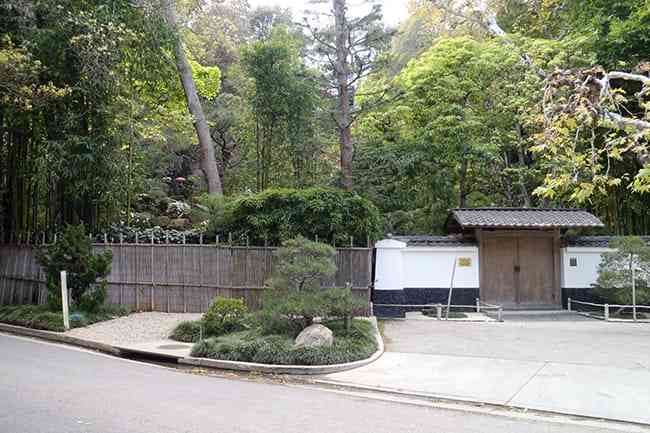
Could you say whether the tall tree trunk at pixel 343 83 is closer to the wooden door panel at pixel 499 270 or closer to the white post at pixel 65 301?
the wooden door panel at pixel 499 270

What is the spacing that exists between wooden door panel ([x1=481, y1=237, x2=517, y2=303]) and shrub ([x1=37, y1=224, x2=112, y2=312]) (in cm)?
1025

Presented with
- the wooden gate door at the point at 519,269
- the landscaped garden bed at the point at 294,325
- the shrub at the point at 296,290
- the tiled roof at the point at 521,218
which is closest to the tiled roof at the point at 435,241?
the tiled roof at the point at 521,218

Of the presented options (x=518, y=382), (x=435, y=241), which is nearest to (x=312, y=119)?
(x=435, y=241)

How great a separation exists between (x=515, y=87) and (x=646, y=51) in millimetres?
3738

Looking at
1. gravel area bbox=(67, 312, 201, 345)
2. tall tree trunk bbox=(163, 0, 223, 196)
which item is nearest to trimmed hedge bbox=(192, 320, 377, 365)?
gravel area bbox=(67, 312, 201, 345)

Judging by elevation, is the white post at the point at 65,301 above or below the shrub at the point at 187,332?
above

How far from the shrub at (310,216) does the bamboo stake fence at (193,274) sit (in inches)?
15.7

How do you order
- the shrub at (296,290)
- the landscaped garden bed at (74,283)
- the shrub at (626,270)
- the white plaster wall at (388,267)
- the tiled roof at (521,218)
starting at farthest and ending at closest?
the tiled roof at (521,218)
the white plaster wall at (388,267)
the shrub at (626,270)
the landscaped garden bed at (74,283)
the shrub at (296,290)

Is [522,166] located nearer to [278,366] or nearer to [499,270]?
[499,270]

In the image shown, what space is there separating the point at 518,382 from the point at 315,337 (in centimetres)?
339

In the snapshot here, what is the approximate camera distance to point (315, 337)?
9461 millimetres

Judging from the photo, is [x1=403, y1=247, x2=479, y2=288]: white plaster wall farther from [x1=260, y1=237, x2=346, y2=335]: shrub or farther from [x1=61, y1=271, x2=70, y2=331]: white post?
[x1=61, y1=271, x2=70, y2=331]: white post

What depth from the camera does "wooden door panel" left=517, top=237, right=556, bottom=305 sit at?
1587 centimetres

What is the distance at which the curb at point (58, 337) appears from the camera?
1110 centimetres
